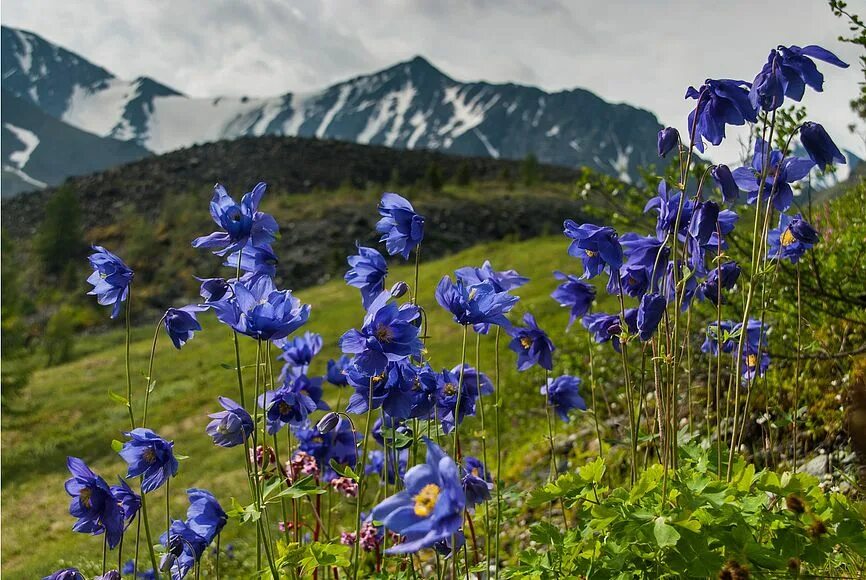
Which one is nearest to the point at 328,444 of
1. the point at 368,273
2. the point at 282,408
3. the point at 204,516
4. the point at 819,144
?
the point at 282,408

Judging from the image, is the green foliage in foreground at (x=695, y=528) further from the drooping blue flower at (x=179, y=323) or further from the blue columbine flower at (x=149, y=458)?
the drooping blue flower at (x=179, y=323)

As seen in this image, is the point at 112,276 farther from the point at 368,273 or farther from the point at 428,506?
the point at 428,506

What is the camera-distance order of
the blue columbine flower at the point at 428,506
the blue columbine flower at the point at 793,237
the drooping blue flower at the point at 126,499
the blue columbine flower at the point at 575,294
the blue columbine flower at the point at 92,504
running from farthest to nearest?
the blue columbine flower at the point at 575,294 < the blue columbine flower at the point at 793,237 < the drooping blue flower at the point at 126,499 < the blue columbine flower at the point at 92,504 < the blue columbine flower at the point at 428,506

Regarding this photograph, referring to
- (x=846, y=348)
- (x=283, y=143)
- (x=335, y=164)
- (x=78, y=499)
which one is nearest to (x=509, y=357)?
(x=846, y=348)

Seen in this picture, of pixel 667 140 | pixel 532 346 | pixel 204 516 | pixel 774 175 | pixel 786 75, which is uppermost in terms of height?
pixel 786 75

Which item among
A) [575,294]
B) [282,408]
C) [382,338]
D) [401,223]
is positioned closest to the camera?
[382,338]

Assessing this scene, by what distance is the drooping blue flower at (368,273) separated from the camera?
2.54 m

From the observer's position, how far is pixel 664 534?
5.49ft

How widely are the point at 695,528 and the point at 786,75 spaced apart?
1.31m

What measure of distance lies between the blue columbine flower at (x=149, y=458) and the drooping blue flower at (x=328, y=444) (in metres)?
0.97

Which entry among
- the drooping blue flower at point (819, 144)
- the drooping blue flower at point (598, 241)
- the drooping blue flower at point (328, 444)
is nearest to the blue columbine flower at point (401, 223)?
the drooping blue flower at point (598, 241)

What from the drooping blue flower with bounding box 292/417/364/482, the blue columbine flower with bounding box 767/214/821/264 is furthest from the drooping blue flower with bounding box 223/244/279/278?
the blue columbine flower with bounding box 767/214/821/264

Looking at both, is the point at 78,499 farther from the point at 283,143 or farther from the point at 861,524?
the point at 283,143

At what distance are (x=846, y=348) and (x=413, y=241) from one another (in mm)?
3066
